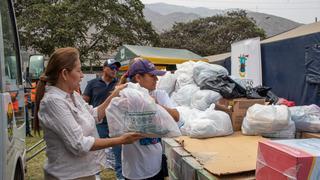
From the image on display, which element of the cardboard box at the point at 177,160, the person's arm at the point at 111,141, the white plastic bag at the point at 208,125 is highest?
the person's arm at the point at 111,141

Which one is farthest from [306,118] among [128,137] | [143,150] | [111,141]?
[111,141]

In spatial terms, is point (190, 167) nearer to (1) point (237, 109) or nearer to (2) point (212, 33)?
(1) point (237, 109)

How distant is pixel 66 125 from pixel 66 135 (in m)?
0.05

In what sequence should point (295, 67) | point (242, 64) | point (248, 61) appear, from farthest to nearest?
point (242, 64) < point (248, 61) < point (295, 67)

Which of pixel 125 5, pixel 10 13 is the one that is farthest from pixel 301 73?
pixel 125 5

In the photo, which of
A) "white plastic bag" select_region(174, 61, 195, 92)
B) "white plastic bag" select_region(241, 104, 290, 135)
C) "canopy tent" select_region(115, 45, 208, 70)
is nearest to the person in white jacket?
"white plastic bag" select_region(241, 104, 290, 135)

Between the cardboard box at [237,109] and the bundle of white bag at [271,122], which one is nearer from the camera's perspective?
the bundle of white bag at [271,122]

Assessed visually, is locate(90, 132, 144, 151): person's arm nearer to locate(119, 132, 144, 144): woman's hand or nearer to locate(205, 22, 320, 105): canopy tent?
locate(119, 132, 144, 144): woman's hand

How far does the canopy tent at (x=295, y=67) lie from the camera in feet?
17.5

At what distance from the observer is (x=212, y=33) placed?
30.1 m

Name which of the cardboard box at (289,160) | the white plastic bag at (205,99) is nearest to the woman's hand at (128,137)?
the cardboard box at (289,160)

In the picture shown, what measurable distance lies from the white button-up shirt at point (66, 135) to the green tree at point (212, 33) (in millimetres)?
27202

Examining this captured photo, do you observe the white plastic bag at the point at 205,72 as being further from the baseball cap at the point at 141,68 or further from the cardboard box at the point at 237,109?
the baseball cap at the point at 141,68

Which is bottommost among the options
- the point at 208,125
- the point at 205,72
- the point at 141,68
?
the point at 208,125
